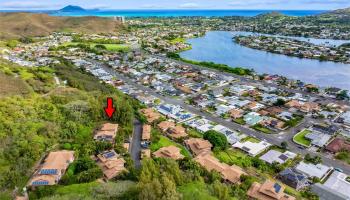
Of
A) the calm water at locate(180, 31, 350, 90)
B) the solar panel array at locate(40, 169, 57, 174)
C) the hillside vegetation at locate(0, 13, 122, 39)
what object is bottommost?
the solar panel array at locate(40, 169, 57, 174)

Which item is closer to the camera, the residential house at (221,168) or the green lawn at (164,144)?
the residential house at (221,168)

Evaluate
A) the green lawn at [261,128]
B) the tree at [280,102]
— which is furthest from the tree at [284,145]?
the tree at [280,102]

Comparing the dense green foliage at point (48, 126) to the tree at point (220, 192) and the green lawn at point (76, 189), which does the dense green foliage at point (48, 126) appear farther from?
the tree at point (220, 192)

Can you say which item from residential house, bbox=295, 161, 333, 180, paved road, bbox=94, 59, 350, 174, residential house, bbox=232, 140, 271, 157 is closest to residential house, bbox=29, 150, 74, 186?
residential house, bbox=232, 140, 271, 157

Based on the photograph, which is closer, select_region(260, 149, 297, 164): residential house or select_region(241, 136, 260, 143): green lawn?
select_region(260, 149, 297, 164): residential house

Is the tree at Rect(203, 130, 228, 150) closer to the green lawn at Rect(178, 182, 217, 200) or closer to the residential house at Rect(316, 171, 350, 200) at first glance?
the green lawn at Rect(178, 182, 217, 200)

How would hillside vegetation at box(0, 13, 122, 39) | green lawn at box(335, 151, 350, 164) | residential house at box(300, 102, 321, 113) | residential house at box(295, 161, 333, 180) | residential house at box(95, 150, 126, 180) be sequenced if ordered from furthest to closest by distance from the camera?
hillside vegetation at box(0, 13, 122, 39)
residential house at box(300, 102, 321, 113)
green lawn at box(335, 151, 350, 164)
residential house at box(295, 161, 333, 180)
residential house at box(95, 150, 126, 180)
